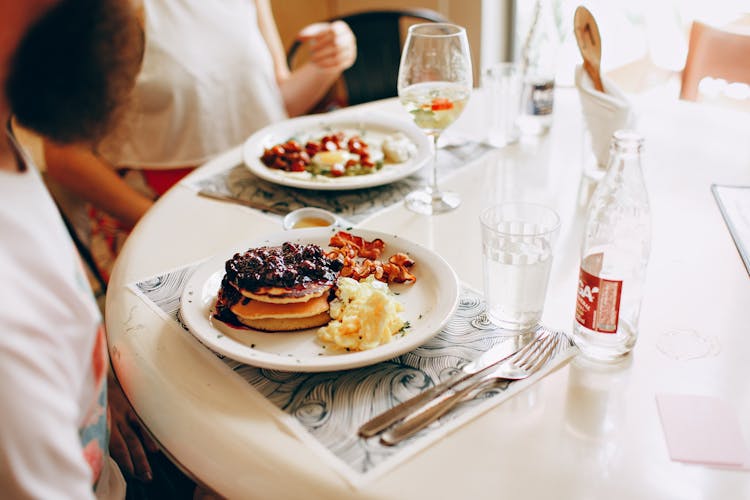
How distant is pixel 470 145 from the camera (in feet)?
5.11

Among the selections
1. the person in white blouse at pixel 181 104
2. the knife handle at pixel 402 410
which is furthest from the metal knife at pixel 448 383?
the person in white blouse at pixel 181 104

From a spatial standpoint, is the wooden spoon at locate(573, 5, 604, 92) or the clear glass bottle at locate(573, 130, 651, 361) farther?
the wooden spoon at locate(573, 5, 604, 92)

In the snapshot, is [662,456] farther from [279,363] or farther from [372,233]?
[372,233]

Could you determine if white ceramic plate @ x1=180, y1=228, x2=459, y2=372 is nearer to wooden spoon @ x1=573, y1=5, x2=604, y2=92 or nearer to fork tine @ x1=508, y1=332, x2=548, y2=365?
fork tine @ x1=508, y1=332, x2=548, y2=365

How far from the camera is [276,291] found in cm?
85

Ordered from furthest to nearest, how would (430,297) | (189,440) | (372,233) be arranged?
(372,233), (430,297), (189,440)

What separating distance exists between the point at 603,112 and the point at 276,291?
80 cm

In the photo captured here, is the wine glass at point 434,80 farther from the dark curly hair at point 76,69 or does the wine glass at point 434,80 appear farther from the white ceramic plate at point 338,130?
the dark curly hair at point 76,69

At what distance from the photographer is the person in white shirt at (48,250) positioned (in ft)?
1.72

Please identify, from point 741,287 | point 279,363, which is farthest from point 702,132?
point 279,363

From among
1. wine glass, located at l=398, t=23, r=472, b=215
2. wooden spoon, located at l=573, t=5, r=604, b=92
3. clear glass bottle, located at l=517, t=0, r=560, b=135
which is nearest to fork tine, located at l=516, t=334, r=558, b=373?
wine glass, located at l=398, t=23, r=472, b=215

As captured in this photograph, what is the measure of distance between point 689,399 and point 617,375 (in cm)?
8

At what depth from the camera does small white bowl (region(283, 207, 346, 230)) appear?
47.8 inches

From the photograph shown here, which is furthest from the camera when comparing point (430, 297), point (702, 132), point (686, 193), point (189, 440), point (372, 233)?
point (702, 132)
